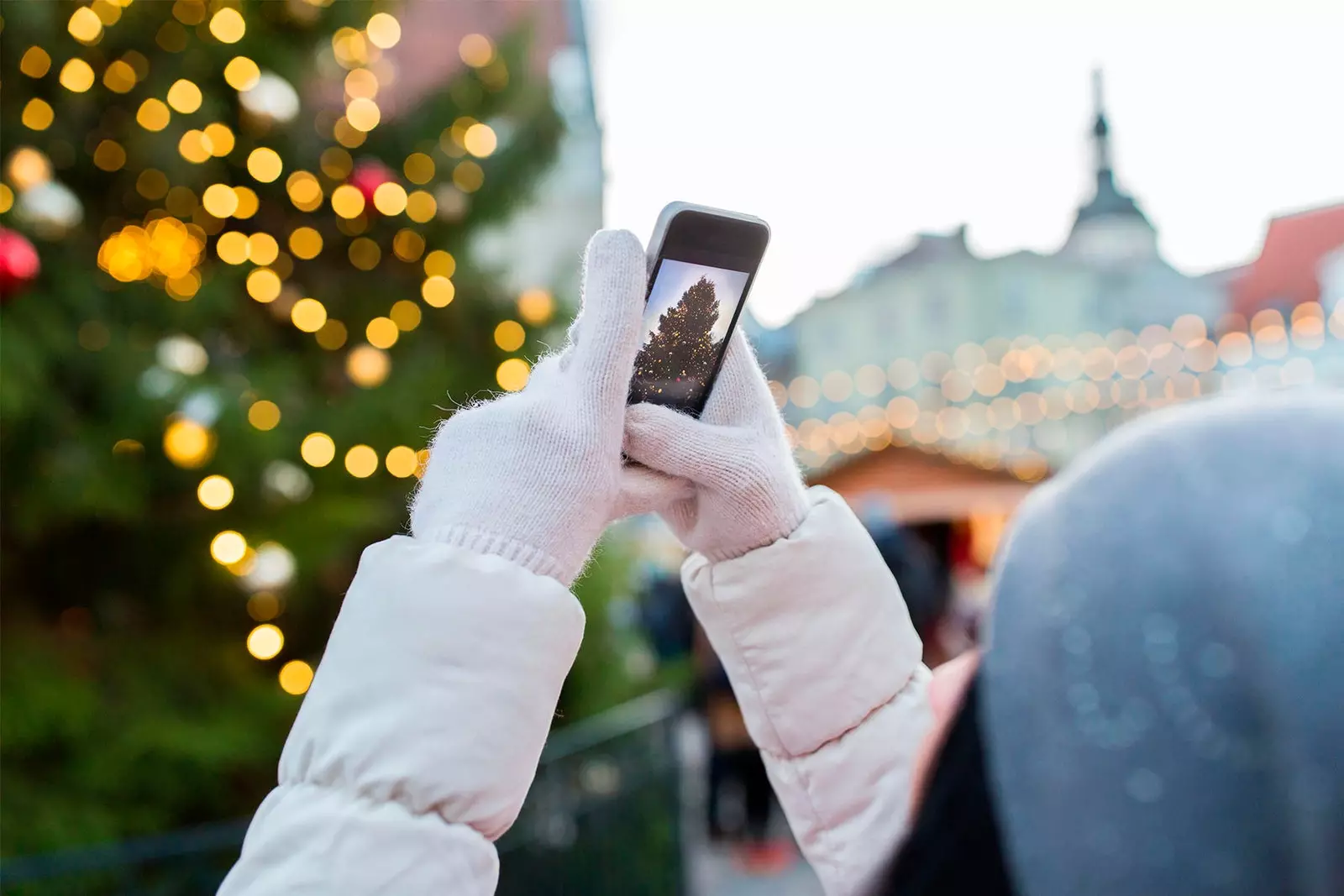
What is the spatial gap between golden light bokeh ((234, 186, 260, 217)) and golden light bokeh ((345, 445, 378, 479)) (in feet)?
2.66

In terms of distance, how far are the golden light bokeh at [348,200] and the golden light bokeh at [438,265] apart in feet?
0.92

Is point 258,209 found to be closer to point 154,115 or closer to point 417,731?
point 154,115

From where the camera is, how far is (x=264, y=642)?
285 centimetres

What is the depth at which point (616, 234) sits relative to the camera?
0.94 m

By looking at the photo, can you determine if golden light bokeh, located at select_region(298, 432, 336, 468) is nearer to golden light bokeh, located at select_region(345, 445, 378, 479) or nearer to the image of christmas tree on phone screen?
golden light bokeh, located at select_region(345, 445, 378, 479)

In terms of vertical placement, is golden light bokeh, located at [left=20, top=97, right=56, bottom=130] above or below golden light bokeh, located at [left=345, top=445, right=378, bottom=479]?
above

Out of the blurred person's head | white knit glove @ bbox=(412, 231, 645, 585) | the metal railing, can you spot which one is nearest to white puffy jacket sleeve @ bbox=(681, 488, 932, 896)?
white knit glove @ bbox=(412, 231, 645, 585)

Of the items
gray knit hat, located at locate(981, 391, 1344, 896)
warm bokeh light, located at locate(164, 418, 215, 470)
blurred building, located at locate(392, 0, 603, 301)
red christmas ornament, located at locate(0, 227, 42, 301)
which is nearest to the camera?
gray knit hat, located at locate(981, 391, 1344, 896)

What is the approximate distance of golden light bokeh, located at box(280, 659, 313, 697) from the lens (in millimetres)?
2871

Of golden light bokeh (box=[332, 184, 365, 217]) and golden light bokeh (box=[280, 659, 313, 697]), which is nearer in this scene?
golden light bokeh (box=[280, 659, 313, 697])

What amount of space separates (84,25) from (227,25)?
1.18 ft

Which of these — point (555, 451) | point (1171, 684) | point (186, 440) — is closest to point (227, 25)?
point (186, 440)

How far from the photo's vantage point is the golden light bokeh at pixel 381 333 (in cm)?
328

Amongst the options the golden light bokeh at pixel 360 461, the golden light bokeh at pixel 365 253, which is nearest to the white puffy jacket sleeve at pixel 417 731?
the golden light bokeh at pixel 360 461
